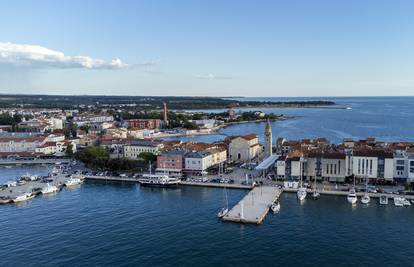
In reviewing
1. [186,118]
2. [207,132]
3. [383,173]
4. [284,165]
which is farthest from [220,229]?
[186,118]

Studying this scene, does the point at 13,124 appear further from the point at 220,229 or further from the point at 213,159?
the point at 220,229

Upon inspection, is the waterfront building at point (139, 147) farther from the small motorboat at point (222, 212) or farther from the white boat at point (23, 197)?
the small motorboat at point (222, 212)

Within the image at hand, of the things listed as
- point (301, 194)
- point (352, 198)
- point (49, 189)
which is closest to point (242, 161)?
point (301, 194)

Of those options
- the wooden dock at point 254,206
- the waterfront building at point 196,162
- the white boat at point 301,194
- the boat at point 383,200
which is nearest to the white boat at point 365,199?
the boat at point 383,200

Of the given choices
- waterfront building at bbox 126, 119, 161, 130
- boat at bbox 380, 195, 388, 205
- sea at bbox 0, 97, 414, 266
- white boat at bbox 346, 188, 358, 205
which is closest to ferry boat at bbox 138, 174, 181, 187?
sea at bbox 0, 97, 414, 266

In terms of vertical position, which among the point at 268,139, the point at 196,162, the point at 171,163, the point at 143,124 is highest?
the point at 268,139

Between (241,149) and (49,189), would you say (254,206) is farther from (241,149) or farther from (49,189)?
(241,149)
